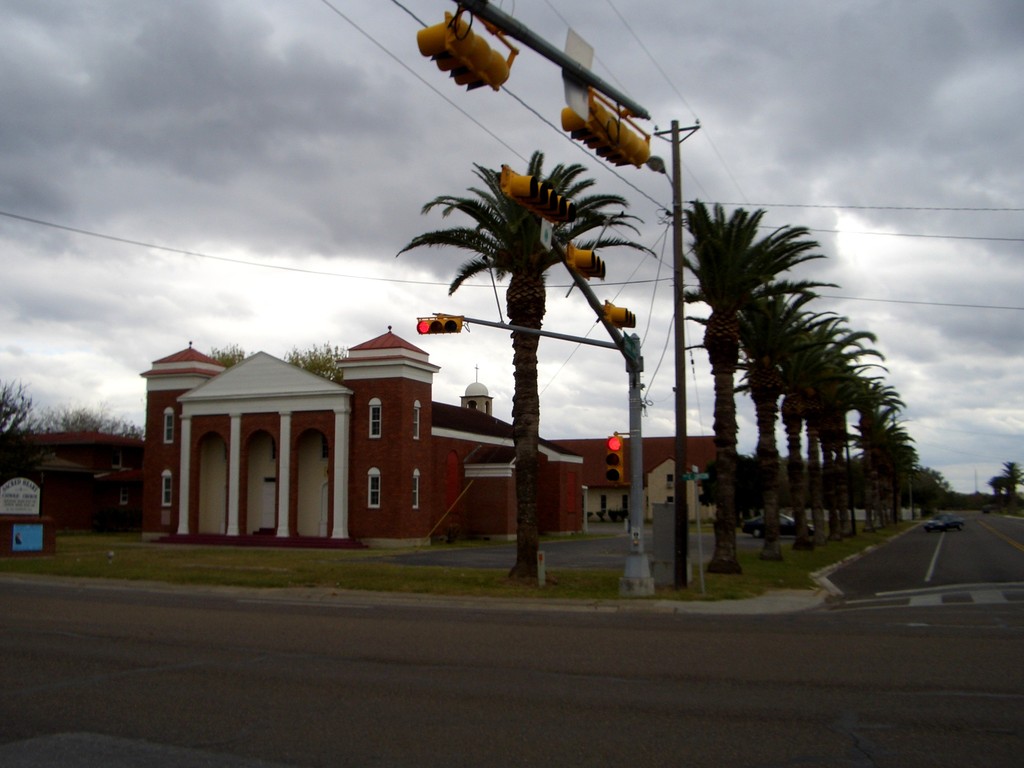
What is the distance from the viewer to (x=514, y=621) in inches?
635

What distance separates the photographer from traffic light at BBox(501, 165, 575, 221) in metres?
10.4

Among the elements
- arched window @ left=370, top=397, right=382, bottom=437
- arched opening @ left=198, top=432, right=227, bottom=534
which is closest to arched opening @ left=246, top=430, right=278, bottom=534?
arched opening @ left=198, top=432, right=227, bottom=534

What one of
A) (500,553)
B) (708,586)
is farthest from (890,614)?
(500,553)

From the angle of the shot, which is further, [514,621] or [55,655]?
[514,621]

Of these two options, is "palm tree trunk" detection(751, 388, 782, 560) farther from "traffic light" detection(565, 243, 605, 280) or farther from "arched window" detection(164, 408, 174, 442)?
"arched window" detection(164, 408, 174, 442)

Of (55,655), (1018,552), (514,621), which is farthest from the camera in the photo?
(1018,552)

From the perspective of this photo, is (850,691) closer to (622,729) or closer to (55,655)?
(622,729)

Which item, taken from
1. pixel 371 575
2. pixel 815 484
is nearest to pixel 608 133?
pixel 371 575

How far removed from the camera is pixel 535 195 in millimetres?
10562

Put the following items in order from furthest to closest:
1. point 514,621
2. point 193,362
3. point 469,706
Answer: point 193,362
point 514,621
point 469,706

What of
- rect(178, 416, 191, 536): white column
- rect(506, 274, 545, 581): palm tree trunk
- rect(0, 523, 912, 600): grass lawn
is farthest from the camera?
rect(178, 416, 191, 536): white column

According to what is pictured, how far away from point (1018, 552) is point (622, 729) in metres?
40.5

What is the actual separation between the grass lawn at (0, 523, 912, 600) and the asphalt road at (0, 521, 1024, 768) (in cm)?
609

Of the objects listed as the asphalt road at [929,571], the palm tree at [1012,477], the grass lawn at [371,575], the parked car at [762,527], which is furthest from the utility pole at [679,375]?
the palm tree at [1012,477]
